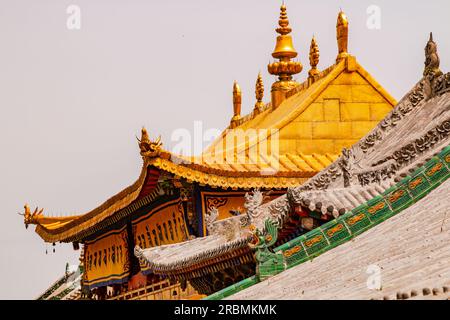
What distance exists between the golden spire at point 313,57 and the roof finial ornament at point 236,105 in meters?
4.93

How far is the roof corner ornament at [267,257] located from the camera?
1986cm

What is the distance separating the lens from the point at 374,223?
19.4 metres

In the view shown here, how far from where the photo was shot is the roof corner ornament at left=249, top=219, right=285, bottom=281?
19859 millimetres

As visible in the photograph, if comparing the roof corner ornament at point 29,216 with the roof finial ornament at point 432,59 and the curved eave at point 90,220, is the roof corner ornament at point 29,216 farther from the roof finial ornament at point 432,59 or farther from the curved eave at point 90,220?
the roof finial ornament at point 432,59

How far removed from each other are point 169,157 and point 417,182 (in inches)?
525

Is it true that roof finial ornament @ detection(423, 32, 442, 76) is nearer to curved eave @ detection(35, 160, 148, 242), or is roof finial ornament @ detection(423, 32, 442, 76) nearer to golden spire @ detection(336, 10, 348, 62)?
curved eave @ detection(35, 160, 148, 242)

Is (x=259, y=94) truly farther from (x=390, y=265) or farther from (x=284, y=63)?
(x=390, y=265)

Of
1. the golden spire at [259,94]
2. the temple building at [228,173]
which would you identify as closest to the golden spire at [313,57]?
the temple building at [228,173]

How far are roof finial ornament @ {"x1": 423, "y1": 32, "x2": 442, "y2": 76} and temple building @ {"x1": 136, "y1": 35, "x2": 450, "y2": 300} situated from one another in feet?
0.06

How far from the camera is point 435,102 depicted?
23.7 meters

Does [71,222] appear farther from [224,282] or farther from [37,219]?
[224,282]

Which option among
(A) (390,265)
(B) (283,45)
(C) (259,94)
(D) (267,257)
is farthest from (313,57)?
(A) (390,265)

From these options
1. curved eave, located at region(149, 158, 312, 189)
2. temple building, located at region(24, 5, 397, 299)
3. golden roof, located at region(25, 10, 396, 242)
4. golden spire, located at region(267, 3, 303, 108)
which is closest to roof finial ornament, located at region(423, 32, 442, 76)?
temple building, located at region(24, 5, 397, 299)
